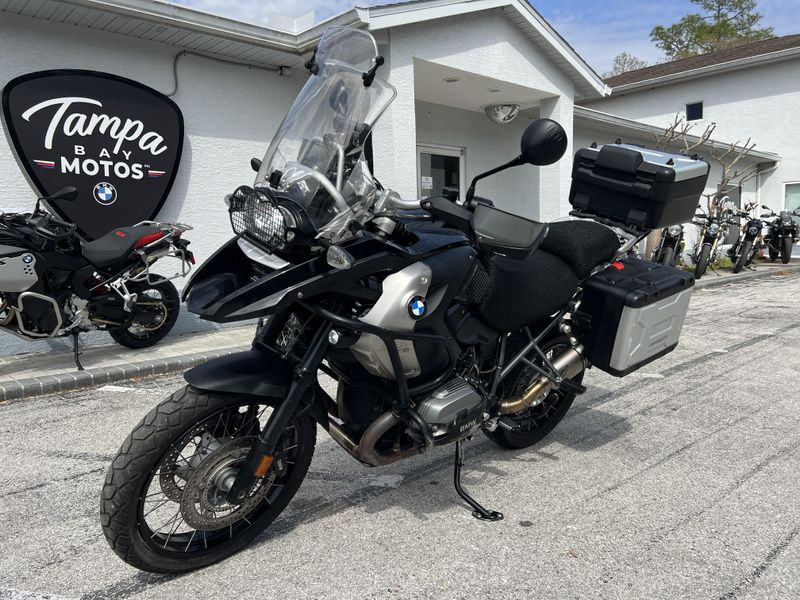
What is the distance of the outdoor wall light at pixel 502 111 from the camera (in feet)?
35.1

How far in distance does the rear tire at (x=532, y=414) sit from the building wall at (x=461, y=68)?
14.0ft

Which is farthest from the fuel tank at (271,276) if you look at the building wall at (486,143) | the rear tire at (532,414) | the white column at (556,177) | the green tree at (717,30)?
the green tree at (717,30)

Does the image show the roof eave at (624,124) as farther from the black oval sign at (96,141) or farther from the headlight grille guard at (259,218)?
the headlight grille guard at (259,218)

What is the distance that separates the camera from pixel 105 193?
21.3 ft

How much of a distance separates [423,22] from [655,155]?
5412mm

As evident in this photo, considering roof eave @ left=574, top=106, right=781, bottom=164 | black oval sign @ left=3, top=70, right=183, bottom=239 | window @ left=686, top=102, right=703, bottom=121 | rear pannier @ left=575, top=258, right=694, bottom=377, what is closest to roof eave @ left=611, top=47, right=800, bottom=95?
window @ left=686, top=102, right=703, bottom=121

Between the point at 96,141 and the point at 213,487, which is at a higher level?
the point at 96,141

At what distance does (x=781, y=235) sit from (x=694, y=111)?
7.36m

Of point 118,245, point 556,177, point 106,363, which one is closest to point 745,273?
point 556,177

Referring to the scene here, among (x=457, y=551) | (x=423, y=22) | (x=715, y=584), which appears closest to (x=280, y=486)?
(x=457, y=551)

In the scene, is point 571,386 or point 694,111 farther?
point 694,111

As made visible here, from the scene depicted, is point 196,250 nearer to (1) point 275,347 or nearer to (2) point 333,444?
(2) point 333,444

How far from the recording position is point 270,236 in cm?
214

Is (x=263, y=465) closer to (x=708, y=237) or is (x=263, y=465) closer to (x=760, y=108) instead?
(x=708, y=237)
